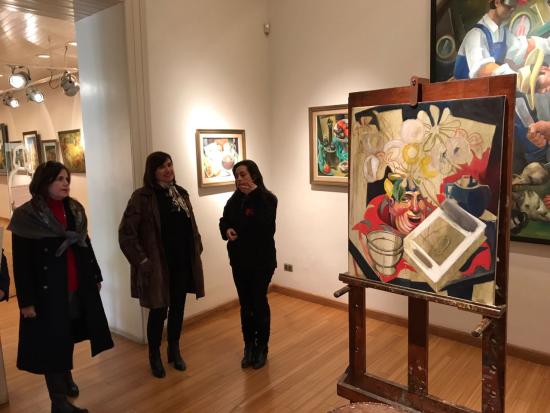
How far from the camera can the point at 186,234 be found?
289 centimetres

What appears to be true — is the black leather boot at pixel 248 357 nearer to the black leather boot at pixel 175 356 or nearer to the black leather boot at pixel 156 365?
the black leather boot at pixel 175 356

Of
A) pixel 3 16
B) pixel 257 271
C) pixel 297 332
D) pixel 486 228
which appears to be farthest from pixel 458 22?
pixel 3 16

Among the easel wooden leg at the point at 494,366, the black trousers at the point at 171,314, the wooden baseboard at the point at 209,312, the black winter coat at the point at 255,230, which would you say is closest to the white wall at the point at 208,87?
the wooden baseboard at the point at 209,312

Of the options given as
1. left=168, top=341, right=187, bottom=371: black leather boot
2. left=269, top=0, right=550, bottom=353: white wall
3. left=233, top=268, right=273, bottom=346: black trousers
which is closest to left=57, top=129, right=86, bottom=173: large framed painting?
left=269, top=0, right=550, bottom=353: white wall

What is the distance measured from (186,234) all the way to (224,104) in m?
1.54

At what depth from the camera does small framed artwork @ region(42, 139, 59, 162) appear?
707 cm

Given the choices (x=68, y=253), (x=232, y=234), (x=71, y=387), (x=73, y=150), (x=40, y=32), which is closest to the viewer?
(x=68, y=253)

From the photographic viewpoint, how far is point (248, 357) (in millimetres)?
3037

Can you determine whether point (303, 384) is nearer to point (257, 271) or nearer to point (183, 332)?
point (257, 271)

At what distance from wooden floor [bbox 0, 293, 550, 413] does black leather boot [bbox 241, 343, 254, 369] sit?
0.05m

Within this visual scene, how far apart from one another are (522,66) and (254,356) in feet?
8.68

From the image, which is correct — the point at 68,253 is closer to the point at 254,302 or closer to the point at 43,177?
the point at 43,177

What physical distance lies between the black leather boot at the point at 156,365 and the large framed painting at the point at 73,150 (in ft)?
14.0

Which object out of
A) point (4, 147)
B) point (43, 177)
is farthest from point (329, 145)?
point (4, 147)
